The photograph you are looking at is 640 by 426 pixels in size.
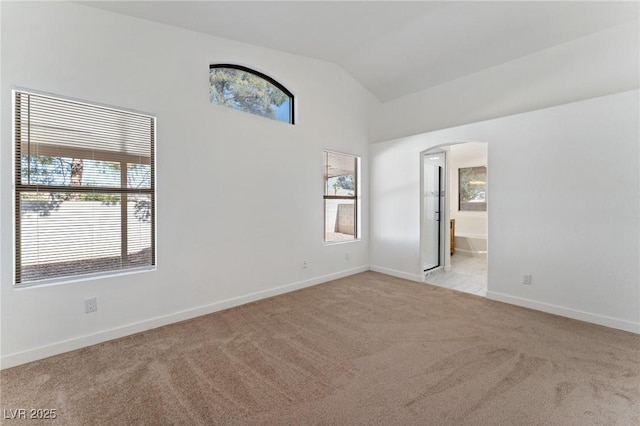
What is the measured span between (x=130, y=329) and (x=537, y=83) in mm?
5600

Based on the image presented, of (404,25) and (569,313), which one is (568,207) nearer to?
(569,313)

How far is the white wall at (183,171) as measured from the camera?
2291 mm

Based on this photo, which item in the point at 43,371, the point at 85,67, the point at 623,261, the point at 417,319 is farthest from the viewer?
the point at 417,319

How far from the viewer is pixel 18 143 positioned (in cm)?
227

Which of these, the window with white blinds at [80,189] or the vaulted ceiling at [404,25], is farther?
the vaulted ceiling at [404,25]

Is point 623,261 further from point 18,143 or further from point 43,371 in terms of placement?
point 18,143

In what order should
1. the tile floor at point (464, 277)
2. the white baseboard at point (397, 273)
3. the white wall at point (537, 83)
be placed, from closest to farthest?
the white wall at point (537, 83), the tile floor at point (464, 277), the white baseboard at point (397, 273)

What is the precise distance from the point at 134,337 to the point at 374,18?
4.40 m

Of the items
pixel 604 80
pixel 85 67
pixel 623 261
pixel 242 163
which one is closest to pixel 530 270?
pixel 623 261

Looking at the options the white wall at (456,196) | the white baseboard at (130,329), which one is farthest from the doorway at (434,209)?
the white baseboard at (130,329)

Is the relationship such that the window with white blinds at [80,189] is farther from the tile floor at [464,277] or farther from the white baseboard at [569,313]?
the white baseboard at [569,313]

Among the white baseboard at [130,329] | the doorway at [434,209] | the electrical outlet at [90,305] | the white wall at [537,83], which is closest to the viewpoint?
the white baseboard at [130,329]

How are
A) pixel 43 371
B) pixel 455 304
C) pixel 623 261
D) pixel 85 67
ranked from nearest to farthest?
1. pixel 43 371
2. pixel 85 67
3. pixel 623 261
4. pixel 455 304

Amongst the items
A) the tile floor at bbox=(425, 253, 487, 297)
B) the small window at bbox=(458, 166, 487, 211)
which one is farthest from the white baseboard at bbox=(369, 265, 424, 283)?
the small window at bbox=(458, 166, 487, 211)
